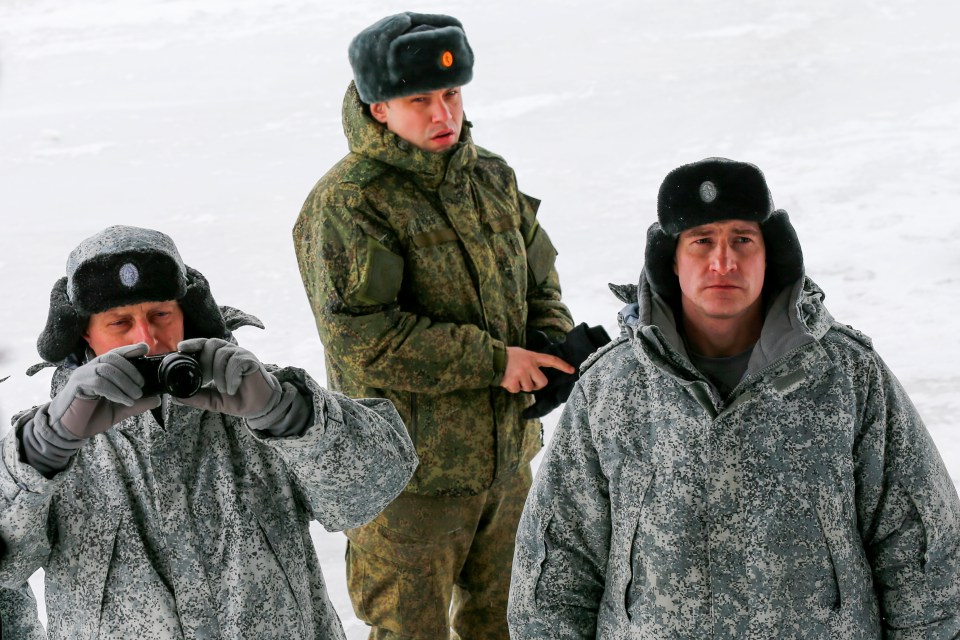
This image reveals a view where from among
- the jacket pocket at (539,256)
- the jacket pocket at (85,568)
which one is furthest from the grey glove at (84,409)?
the jacket pocket at (539,256)

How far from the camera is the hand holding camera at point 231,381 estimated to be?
1660mm

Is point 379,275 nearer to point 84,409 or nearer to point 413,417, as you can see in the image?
point 413,417

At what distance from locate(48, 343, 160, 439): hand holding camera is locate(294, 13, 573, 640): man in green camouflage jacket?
2.91 feet

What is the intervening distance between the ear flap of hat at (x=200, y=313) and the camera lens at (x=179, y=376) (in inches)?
9.9

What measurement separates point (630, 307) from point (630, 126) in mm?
5240

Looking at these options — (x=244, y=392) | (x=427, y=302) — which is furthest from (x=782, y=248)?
(x=427, y=302)

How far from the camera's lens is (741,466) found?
70.0 inches

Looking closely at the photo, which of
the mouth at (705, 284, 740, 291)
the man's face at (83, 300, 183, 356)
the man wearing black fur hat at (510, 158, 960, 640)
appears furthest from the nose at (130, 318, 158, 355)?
the mouth at (705, 284, 740, 291)

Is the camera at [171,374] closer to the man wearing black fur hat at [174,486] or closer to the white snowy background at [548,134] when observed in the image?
the man wearing black fur hat at [174,486]

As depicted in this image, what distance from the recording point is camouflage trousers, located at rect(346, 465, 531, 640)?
8.70ft

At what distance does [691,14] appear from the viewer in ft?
29.5

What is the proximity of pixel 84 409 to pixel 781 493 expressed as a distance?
0.97 metres

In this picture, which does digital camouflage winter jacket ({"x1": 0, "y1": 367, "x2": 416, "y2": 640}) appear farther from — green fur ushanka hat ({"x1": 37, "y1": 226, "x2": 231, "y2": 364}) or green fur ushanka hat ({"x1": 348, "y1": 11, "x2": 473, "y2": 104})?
green fur ushanka hat ({"x1": 348, "y1": 11, "x2": 473, "y2": 104})

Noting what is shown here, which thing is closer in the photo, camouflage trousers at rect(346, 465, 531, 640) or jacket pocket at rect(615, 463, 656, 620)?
jacket pocket at rect(615, 463, 656, 620)
